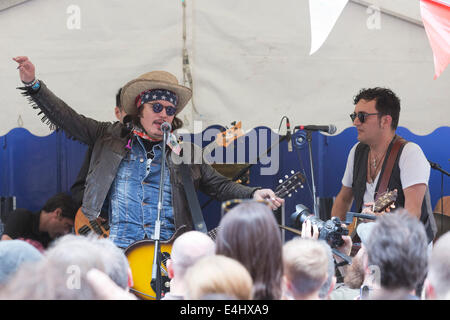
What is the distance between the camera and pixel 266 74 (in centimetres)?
380

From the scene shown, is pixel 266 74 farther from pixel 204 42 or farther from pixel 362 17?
pixel 362 17

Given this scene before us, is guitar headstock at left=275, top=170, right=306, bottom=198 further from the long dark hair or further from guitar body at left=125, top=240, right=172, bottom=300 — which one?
the long dark hair

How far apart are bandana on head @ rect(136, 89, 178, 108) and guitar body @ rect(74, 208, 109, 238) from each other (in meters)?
1.01

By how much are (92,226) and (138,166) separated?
0.74 metres

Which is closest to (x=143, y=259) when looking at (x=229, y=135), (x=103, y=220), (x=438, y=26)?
(x=103, y=220)

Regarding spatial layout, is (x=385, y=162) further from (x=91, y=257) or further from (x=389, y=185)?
(x=91, y=257)

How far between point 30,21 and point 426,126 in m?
2.87

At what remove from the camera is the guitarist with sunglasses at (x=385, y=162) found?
155 inches

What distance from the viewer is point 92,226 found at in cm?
435

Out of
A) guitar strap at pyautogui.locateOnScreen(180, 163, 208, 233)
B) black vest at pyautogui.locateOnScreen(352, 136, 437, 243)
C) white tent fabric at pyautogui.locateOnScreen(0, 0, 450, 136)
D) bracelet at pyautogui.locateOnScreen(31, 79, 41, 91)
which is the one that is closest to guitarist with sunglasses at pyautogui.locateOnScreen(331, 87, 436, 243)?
black vest at pyautogui.locateOnScreen(352, 136, 437, 243)
